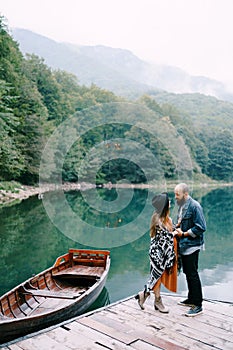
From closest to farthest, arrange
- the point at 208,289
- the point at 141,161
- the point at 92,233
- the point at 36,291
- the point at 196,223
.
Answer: the point at 196,223 < the point at 36,291 < the point at 208,289 < the point at 92,233 < the point at 141,161

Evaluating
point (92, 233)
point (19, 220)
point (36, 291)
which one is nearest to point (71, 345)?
point (36, 291)

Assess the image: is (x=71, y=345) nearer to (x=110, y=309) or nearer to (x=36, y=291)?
(x=110, y=309)

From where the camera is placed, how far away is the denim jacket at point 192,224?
4188 millimetres

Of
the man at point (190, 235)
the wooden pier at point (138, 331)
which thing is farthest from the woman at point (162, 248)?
the wooden pier at point (138, 331)

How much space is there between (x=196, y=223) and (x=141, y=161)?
41175mm

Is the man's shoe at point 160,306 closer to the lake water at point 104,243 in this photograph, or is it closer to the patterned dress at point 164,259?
the patterned dress at point 164,259

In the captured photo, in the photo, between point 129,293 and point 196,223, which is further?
point 129,293

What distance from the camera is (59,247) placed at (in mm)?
11930

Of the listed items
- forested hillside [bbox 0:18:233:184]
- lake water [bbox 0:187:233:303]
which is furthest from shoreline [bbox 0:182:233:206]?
lake water [bbox 0:187:233:303]

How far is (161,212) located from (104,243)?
9.11m

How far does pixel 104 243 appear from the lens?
43.1ft

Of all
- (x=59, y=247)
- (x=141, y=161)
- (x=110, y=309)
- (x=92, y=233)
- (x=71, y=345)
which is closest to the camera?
(x=71, y=345)

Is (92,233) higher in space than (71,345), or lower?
lower

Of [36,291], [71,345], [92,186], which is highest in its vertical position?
[71,345]
